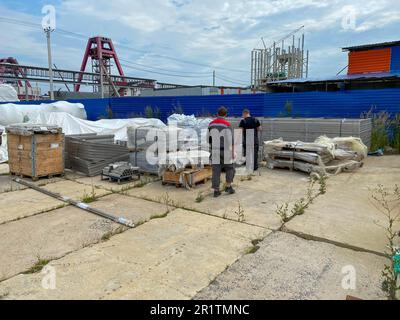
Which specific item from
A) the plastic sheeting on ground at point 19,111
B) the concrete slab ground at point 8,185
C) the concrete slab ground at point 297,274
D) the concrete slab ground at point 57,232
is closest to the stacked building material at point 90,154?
the concrete slab ground at point 8,185

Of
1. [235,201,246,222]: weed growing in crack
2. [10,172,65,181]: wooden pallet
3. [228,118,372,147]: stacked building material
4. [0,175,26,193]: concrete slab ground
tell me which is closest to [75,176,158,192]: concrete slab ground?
[10,172,65,181]: wooden pallet

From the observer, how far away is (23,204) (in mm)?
5656

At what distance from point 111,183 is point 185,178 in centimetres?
197

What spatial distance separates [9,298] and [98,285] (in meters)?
0.79

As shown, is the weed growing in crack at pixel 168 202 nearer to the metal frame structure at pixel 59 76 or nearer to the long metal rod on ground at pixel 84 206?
the long metal rod on ground at pixel 84 206

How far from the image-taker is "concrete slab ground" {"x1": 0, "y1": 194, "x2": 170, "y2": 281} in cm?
357

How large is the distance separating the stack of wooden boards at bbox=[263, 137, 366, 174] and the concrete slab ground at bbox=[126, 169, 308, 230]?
0.47m

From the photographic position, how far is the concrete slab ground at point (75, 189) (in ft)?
20.4

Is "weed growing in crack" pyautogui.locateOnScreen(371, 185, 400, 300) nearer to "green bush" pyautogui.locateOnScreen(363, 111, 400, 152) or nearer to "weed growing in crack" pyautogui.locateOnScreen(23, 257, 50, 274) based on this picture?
"weed growing in crack" pyautogui.locateOnScreen(23, 257, 50, 274)

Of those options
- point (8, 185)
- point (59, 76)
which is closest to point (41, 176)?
point (8, 185)

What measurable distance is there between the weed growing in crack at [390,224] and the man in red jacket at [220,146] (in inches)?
110

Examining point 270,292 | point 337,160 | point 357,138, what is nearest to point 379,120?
point 357,138

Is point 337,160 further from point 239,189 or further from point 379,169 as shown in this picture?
point 239,189

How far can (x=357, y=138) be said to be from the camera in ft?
28.6
